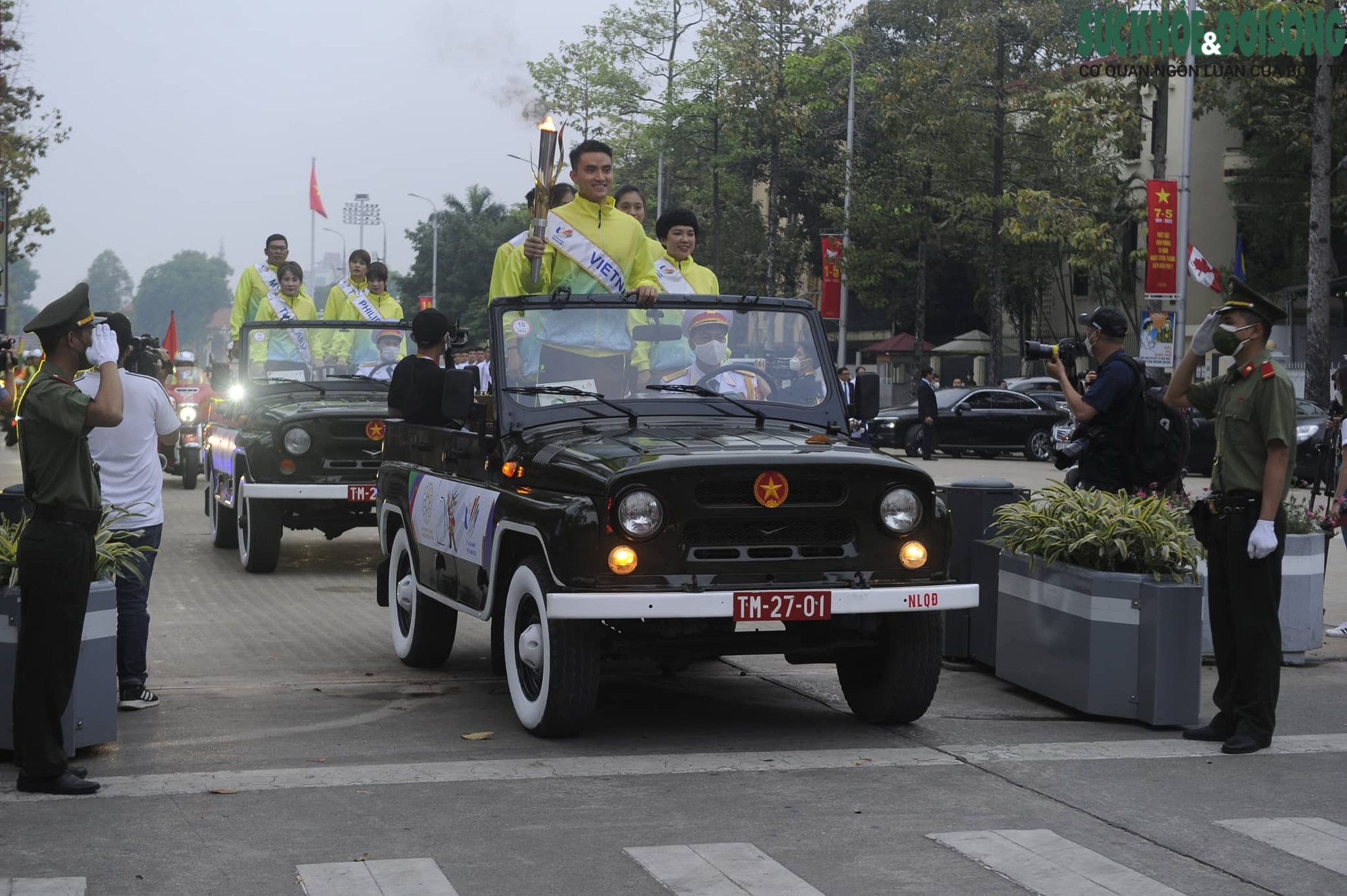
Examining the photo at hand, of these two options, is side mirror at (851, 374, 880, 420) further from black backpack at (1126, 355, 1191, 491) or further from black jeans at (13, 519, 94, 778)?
black jeans at (13, 519, 94, 778)

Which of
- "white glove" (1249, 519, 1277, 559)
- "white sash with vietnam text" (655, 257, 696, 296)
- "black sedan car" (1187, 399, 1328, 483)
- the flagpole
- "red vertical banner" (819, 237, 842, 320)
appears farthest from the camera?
"red vertical banner" (819, 237, 842, 320)

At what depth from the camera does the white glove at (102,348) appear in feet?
21.7

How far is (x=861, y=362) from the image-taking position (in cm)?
7625

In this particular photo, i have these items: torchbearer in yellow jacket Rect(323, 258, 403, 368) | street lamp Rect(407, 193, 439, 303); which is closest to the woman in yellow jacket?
torchbearer in yellow jacket Rect(323, 258, 403, 368)

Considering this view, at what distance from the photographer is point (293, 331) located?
50.5 feet

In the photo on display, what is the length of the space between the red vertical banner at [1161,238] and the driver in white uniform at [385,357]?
20.5m

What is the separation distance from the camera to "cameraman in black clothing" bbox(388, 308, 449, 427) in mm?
9133

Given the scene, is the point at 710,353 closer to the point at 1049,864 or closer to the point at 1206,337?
the point at 1206,337

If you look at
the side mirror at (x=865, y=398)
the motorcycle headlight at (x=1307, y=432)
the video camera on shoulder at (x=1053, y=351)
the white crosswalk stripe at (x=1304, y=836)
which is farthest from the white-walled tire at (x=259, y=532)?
the motorcycle headlight at (x=1307, y=432)

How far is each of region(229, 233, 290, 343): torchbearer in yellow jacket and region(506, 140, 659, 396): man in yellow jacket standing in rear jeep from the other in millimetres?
7195

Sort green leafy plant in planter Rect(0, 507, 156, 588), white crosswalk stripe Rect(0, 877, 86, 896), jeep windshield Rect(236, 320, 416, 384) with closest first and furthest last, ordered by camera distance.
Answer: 1. white crosswalk stripe Rect(0, 877, 86, 896)
2. green leafy plant in planter Rect(0, 507, 156, 588)
3. jeep windshield Rect(236, 320, 416, 384)

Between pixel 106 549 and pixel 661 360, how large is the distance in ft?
8.76

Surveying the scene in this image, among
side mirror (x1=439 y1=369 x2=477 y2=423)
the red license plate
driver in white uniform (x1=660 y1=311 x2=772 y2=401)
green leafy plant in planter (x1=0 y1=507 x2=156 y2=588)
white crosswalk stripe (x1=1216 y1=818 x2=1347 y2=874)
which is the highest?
driver in white uniform (x1=660 y1=311 x2=772 y2=401)

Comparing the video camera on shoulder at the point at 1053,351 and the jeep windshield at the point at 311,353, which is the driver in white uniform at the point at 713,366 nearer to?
the video camera on shoulder at the point at 1053,351
